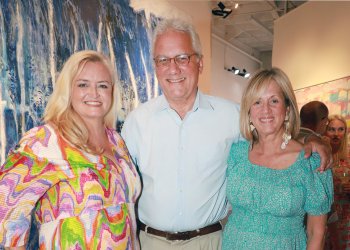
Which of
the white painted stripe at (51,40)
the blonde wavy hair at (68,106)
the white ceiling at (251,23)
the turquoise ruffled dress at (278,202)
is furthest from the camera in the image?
the white ceiling at (251,23)

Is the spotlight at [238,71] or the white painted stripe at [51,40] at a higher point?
the spotlight at [238,71]

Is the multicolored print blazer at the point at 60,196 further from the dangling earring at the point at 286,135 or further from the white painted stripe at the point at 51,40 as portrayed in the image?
the dangling earring at the point at 286,135

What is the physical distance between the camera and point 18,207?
1316mm

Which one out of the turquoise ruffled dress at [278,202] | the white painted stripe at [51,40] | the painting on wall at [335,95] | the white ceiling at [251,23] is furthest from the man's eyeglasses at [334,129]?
the white ceiling at [251,23]

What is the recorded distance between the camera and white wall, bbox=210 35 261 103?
10242 mm

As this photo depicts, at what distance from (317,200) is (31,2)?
193 cm

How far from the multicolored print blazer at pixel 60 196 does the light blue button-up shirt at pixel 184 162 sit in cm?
37

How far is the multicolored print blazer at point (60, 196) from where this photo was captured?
1.31 metres

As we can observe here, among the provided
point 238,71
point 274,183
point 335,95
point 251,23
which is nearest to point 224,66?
point 238,71

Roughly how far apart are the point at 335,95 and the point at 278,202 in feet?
11.7

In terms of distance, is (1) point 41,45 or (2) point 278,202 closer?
(2) point 278,202

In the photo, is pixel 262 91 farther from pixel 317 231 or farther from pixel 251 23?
pixel 251 23

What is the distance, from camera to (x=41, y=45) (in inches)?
73.9

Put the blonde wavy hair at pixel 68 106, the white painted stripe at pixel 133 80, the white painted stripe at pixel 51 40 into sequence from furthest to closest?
the white painted stripe at pixel 133 80
the white painted stripe at pixel 51 40
the blonde wavy hair at pixel 68 106
